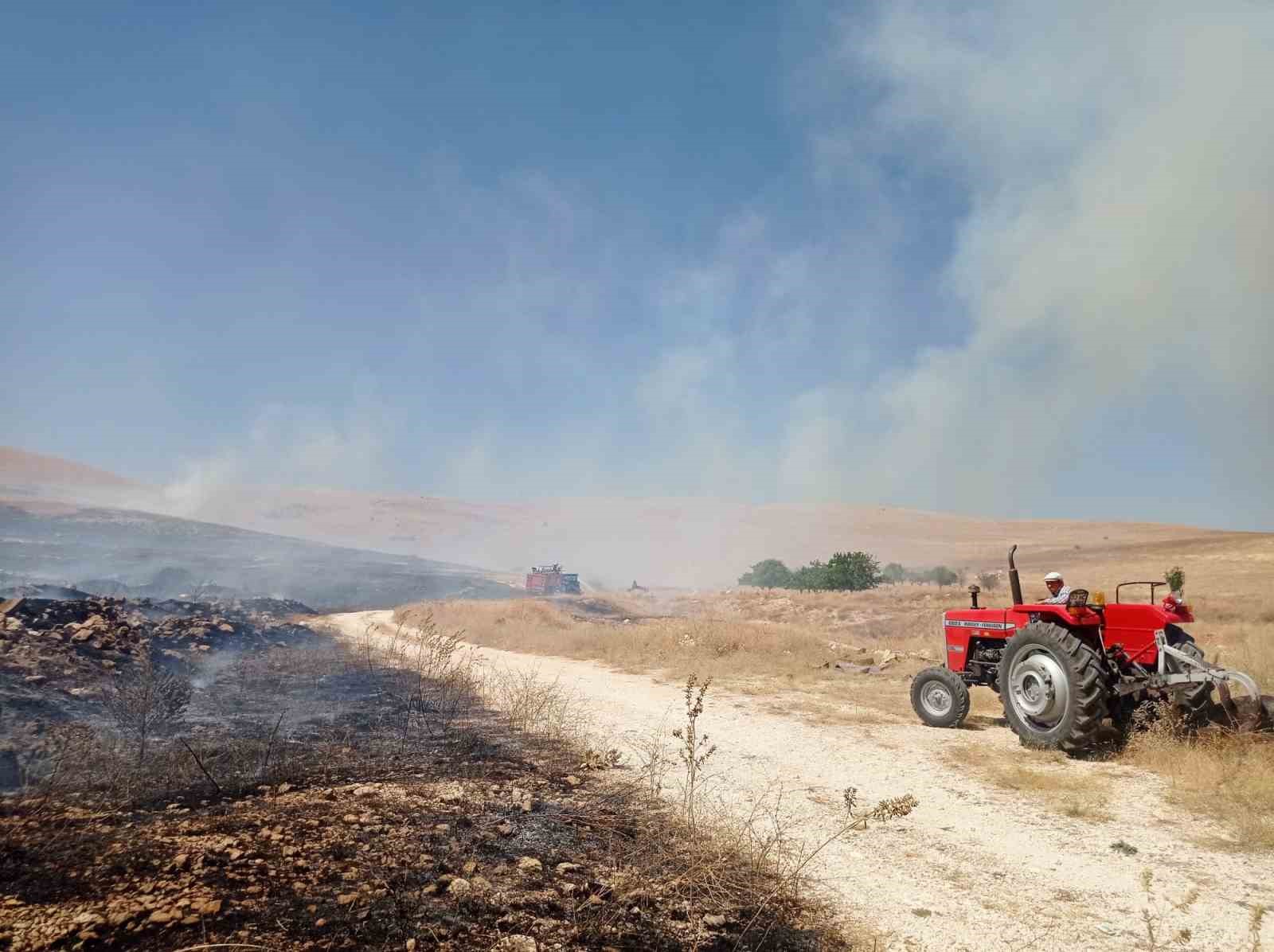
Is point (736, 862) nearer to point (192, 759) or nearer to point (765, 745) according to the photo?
point (765, 745)

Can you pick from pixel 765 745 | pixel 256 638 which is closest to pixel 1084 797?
pixel 765 745

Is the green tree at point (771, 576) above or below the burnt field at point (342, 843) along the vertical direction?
above

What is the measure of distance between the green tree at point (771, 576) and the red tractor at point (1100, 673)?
4640 centimetres

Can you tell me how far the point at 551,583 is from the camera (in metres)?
50.4

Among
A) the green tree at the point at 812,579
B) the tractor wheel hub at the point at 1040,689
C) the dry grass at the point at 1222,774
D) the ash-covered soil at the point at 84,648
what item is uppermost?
the green tree at the point at 812,579

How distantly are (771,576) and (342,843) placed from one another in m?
56.1

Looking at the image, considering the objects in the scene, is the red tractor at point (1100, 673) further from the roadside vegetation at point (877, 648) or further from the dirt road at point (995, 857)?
the dirt road at point (995, 857)

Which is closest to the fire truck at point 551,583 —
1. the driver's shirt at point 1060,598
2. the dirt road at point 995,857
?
the dirt road at point 995,857

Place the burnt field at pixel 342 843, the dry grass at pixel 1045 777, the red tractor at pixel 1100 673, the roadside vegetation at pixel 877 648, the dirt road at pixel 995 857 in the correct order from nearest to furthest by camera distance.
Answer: the burnt field at pixel 342 843, the dirt road at pixel 995 857, the dry grass at pixel 1045 777, the roadside vegetation at pixel 877 648, the red tractor at pixel 1100 673

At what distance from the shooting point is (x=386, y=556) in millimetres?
83125

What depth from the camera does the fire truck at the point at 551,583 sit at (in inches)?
1976

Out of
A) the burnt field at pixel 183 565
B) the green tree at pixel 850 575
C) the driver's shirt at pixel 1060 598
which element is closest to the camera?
the driver's shirt at pixel 1060 598

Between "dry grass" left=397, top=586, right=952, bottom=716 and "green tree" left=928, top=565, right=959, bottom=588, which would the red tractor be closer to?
"dry grass" left=397, top=586, right=952, bottom=716

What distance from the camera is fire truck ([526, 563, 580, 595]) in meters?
50.2
